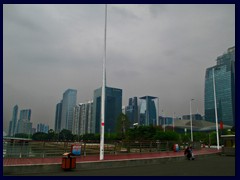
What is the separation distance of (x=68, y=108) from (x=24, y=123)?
76.3ft

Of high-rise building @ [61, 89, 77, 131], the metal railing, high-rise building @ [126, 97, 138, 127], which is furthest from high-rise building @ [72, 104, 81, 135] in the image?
the metal railing

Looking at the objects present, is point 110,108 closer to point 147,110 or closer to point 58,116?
point 147,110

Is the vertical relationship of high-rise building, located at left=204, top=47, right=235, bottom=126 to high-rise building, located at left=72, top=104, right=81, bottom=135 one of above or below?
above

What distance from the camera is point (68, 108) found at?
130 metres

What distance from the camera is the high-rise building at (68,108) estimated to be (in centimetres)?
12606

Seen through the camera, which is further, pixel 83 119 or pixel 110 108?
pixel 83 119

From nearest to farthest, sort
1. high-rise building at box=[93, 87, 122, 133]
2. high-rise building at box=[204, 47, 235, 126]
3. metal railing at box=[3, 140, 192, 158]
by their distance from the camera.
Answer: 1. metal railing at box=[3, 140, 192, 158]
2. high-rise building at box=[204, 47, 235, 126]
3. high-rise building at box=[93, 87, 122, 133]

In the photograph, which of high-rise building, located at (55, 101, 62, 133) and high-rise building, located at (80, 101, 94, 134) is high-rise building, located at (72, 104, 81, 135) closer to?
high-rise building, located at (80, 101, 94, 134)

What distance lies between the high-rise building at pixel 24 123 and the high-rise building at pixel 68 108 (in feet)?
58.3

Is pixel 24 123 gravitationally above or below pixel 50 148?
above

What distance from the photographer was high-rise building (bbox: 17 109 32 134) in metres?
119

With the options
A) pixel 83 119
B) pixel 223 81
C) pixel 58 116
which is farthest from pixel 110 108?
pixel 223 81

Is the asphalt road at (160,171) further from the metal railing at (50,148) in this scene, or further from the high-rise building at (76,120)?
the high-rise building at (76,120)

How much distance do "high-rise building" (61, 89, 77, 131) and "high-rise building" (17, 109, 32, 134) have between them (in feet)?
58.3
